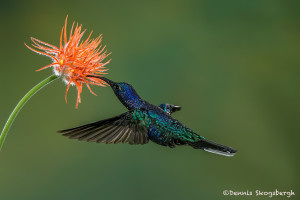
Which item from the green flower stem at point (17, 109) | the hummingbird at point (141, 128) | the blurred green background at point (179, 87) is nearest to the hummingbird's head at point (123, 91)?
the hummingbird at point (141, 128)

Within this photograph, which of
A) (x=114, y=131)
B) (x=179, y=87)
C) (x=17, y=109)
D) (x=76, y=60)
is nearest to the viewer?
(x=17, y=109)

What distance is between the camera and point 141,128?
5.98 ft

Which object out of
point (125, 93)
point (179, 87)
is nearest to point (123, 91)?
point (125, 93)

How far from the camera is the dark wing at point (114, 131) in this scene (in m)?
1.56

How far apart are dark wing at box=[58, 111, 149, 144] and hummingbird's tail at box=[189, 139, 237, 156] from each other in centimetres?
22

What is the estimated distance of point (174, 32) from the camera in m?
4.37

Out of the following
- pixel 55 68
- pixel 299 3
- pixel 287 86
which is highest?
pixel 299 3

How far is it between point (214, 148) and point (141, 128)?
1.00 ft

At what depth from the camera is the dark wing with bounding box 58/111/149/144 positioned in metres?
1.56

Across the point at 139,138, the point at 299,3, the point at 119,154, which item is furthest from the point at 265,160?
the point at 139,138

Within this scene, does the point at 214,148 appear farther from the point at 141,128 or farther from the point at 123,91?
the point at 123,91

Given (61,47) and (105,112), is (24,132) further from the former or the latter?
(61,47)

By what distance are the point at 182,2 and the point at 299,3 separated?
1212 millimetres

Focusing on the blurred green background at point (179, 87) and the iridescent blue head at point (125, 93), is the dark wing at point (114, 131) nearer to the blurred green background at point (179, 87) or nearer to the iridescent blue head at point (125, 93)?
the iridescent blue head at point (125, 93)
